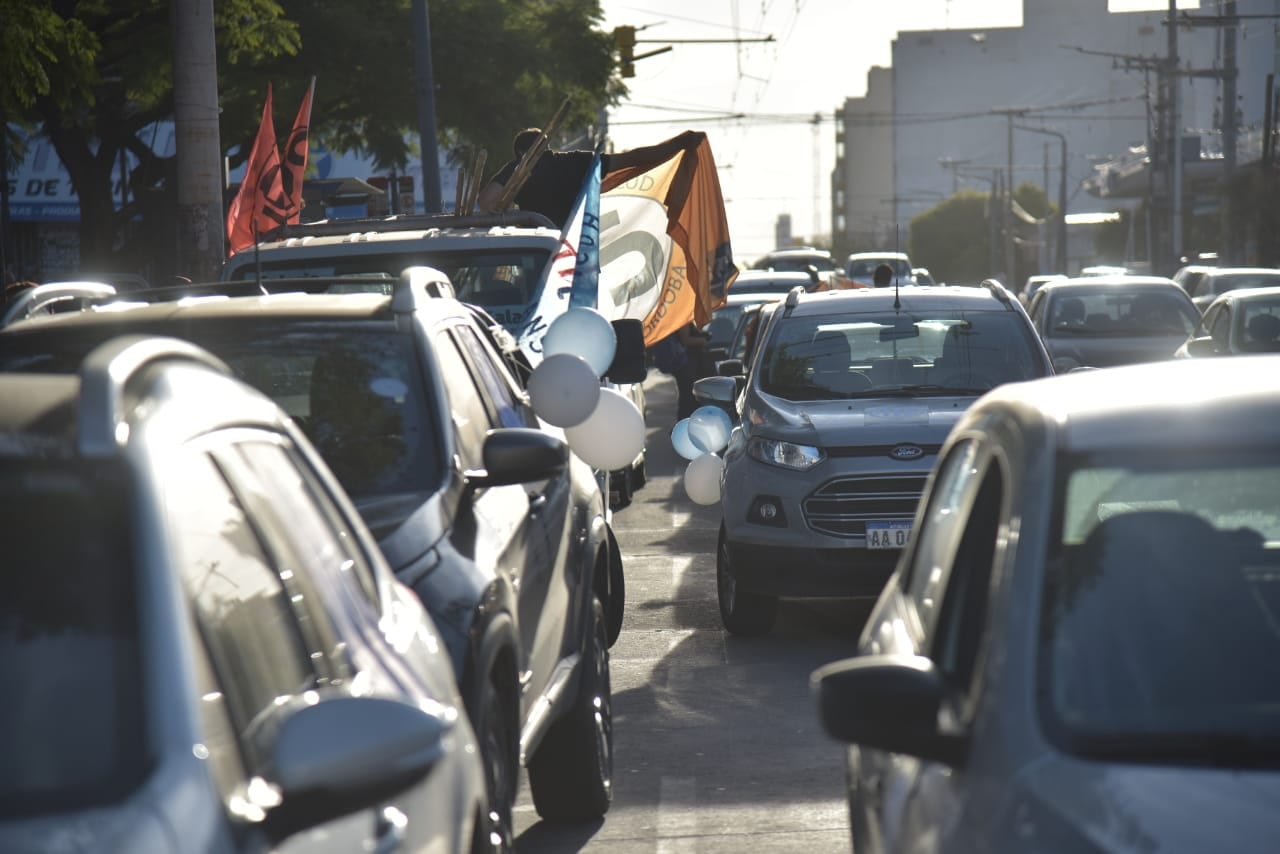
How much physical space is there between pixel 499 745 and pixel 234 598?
227 cm

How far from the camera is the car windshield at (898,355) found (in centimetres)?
1120

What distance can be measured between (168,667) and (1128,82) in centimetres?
15508

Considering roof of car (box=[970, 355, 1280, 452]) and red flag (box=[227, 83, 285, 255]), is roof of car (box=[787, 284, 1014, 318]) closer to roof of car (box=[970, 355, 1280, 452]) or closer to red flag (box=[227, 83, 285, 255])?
red flag (box=[227, 83, 285, 255])

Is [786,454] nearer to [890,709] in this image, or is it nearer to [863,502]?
[863,502]

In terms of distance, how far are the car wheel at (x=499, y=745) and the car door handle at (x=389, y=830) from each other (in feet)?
4.60

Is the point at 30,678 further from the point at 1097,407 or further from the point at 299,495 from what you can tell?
the point at 1097,407

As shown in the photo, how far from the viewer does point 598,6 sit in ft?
106

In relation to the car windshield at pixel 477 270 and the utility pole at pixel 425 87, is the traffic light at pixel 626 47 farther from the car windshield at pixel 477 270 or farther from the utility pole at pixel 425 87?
the car windshield at pixel 477 270

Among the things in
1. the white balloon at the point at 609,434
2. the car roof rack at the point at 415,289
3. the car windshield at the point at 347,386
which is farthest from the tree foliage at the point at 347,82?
the car windshield at the point at 347,386

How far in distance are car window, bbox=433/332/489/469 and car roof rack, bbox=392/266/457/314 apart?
0.13 m

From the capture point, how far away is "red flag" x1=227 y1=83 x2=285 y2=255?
13578mm

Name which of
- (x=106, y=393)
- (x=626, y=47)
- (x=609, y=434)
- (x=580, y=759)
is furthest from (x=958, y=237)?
(x=106, y=393)

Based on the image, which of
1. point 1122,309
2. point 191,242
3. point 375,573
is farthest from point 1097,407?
point 1122,309

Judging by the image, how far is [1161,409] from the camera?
374 centimetres
